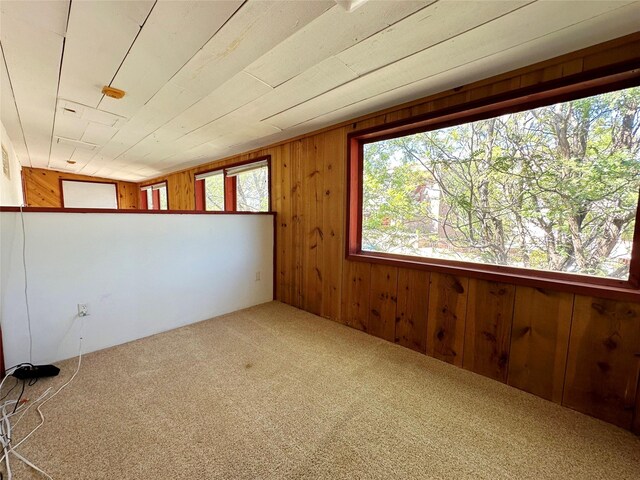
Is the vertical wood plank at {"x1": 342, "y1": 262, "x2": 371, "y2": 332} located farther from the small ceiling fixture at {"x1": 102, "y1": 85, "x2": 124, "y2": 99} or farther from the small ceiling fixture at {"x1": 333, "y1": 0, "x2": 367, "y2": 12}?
the small ceiling fixture at {"x1": 102, "y1": 85, "x2": 124, "y2": 99}

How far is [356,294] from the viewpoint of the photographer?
265 cm

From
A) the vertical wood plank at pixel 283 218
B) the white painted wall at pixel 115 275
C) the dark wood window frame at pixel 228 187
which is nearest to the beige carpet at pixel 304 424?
the white painted wall at pixel 115 275

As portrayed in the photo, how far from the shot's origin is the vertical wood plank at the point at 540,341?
1.61 m

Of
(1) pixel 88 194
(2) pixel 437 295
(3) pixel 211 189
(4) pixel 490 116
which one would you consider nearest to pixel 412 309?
(2) pixel 437 295

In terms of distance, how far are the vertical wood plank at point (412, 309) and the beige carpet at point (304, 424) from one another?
18cm

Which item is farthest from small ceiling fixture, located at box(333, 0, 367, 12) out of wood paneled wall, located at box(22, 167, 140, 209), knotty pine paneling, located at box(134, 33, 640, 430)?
wood paneled wall, located at box(22, 167, 140, 209)

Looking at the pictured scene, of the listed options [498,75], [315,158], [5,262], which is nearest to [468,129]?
[498,75]

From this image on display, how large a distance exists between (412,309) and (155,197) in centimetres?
660

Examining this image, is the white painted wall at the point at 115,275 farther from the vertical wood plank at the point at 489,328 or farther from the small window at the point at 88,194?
the small window at the point at 88,194

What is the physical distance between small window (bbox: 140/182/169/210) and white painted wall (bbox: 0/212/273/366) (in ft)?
12.2

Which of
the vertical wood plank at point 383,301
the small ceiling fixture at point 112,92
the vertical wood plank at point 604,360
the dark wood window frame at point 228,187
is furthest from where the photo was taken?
the dark wood window frame at point 228,187

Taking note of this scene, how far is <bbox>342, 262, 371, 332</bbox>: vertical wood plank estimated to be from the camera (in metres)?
2.57

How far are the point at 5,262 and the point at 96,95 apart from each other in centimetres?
139

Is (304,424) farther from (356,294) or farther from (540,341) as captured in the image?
(540,341)
